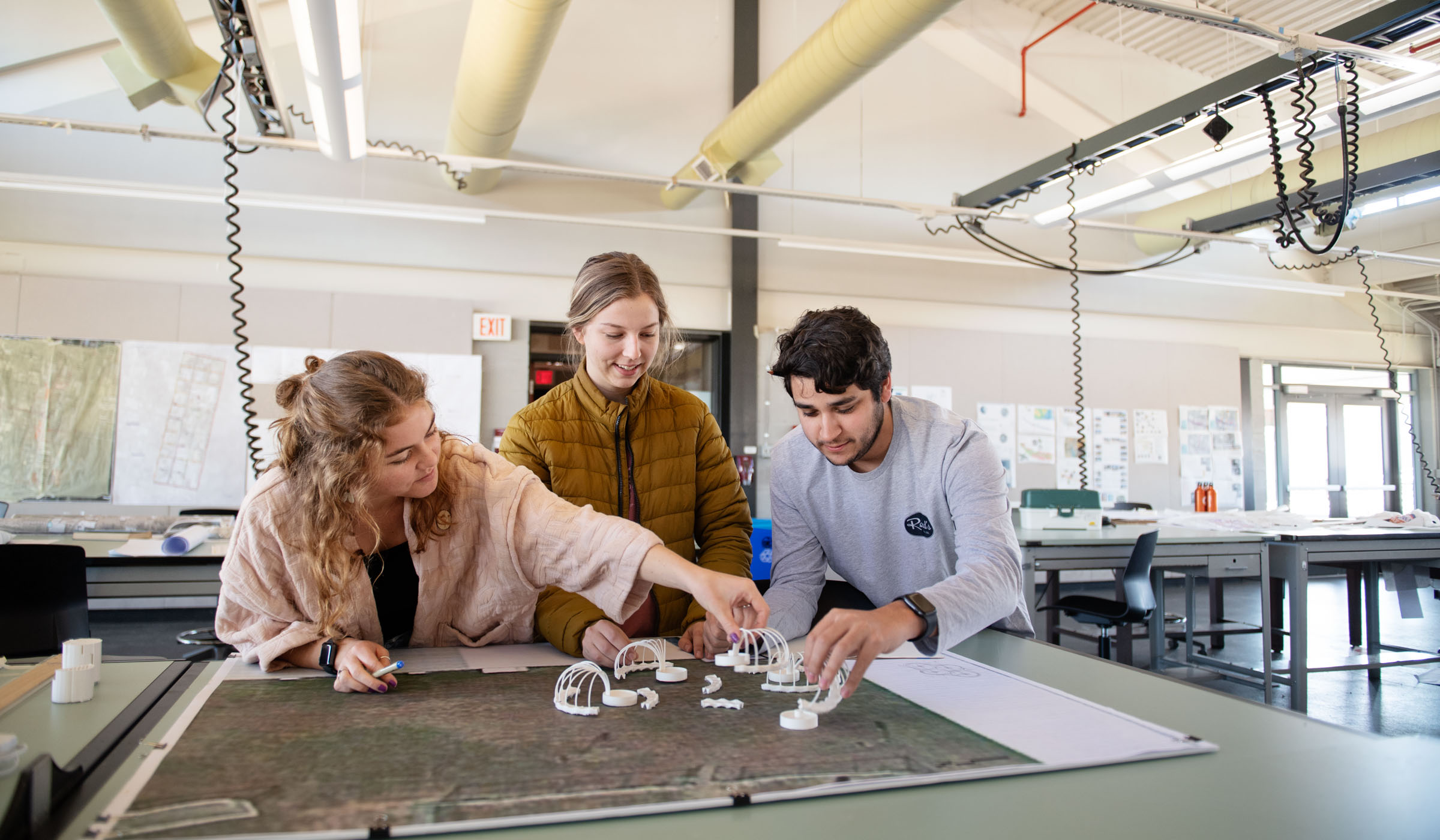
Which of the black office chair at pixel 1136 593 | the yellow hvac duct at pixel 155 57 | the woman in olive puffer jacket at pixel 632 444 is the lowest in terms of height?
the black office chair at pixel 1136 593

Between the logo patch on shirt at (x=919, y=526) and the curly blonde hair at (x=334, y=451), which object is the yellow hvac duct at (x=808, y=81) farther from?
the curly blonde hair at (x=334, y=451)

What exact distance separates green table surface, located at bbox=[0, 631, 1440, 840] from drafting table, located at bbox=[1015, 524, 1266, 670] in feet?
8.11

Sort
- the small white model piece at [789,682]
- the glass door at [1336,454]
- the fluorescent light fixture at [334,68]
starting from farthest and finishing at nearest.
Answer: the glass door at [1336,454]
the fluorescent light fixture at [334,68]
the small white model piece at [789,682]

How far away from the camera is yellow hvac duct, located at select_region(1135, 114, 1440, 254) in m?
5.20

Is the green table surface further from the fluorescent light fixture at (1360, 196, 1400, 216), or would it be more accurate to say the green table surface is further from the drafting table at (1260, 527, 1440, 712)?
the fluorescent light fixture at (1360, 196, 1400, 216)

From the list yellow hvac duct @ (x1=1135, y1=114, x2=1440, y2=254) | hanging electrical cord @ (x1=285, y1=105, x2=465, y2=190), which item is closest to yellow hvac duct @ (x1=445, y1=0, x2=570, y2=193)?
hanging electrical cord @ (x1=285, y1=105, x2=465, y2=190)

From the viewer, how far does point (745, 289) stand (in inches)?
255

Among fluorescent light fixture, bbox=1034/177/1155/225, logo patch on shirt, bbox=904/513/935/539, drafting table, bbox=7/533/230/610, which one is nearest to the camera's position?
logo patch on shirt, bbox=904/513/935/539

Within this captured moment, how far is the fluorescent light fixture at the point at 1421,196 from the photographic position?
4.79 m

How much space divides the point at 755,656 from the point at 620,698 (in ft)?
1.14

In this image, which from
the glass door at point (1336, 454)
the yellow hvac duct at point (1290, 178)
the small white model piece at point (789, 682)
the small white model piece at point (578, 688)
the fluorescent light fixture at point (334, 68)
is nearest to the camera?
the small white model piece at point (578, 688)

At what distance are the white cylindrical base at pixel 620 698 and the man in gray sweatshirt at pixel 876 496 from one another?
484 mm

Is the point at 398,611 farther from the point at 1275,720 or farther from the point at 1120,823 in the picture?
the point at 1275,720

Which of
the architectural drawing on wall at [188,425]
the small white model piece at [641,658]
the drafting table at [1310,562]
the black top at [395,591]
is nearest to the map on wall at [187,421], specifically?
the architectural drawing on wall at [188,425]
